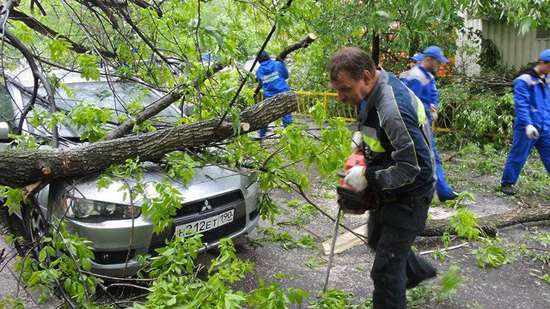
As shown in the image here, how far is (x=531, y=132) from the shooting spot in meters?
5.49

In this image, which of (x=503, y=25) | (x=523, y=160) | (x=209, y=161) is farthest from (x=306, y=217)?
(x=503, y=25)

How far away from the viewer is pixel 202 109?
13.4 feet

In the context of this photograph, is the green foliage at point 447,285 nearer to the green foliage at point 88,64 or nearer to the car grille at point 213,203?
the car grille at point 213,203

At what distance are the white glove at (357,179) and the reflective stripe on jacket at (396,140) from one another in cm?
4

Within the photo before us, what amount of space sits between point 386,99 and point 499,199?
403 centimetres

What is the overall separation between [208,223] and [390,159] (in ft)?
5.36

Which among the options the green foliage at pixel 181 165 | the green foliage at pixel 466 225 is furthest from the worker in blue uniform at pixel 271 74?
the green foliage at pixel 466 225

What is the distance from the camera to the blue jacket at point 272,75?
741 centimetres

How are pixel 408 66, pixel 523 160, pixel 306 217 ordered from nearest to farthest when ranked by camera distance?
1. pixel 306 217
2. pixel 523 160
3. pixel 408 66

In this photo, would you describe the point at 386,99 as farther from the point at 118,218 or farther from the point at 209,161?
the point at 118,218

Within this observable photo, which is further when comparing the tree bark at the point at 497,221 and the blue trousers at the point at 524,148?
the blue trousers at the point at 524,148

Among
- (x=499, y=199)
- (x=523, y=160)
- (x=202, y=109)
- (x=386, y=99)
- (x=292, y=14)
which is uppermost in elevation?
(x=292, y=14)

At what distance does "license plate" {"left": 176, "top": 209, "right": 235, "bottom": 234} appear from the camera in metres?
3.61

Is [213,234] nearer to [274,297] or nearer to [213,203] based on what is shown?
[213,203]
